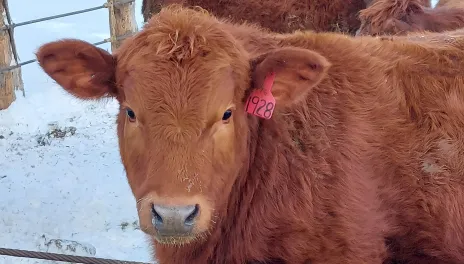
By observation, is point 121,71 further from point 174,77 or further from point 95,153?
point 95,153

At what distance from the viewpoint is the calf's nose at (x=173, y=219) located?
2.57 m

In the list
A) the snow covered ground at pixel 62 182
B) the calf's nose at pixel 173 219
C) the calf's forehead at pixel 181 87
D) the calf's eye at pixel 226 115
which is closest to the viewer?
the calf's nose at pixel 173 219

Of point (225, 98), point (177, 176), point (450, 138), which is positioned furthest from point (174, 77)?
point (450, 138)

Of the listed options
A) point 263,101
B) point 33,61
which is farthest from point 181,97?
point 33,61

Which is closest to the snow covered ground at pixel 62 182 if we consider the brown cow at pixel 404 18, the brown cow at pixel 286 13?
the brown cow at pixel 286 13

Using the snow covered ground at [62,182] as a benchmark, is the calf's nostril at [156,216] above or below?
above

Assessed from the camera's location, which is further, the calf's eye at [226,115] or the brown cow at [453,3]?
the brown cow at [453,3]

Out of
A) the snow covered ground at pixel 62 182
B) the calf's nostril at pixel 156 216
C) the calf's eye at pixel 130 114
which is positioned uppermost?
the calf's eye at pixel 130 114

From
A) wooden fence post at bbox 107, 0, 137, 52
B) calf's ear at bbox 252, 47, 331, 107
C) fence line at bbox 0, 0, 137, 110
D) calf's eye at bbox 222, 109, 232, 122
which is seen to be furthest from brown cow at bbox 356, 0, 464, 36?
calf's eye at bbox 222, 109, 232, 122

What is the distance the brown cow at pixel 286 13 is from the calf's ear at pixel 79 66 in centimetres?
453

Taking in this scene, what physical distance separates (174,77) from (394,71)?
1451mm

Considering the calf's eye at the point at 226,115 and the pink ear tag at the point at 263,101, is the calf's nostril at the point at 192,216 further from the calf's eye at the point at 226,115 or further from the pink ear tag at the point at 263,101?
the pink ear tag at the point at 263,101

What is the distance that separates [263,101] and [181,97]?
1.39 ft

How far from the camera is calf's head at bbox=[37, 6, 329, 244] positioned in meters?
2.67
